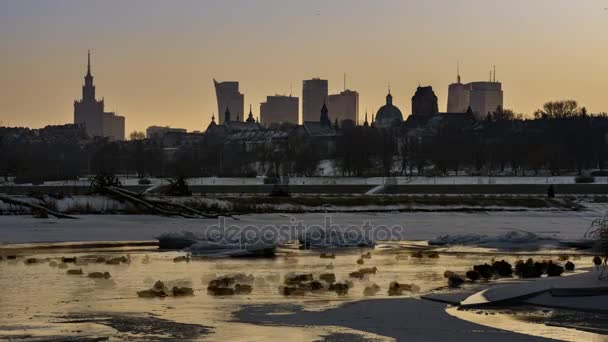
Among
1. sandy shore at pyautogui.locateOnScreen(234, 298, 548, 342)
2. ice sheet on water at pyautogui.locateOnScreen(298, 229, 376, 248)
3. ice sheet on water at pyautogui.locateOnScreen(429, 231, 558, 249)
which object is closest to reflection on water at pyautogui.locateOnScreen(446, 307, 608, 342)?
sandy shore at pyautogui.locateOnScreen(234, 298, 548, 342)

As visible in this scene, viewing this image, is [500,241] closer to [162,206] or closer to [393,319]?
[393,319]

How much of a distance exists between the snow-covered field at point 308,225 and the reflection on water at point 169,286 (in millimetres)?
7082

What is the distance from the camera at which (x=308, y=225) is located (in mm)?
44969

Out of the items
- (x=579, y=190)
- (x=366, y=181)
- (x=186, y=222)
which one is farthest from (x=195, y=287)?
(x=366, y=181)

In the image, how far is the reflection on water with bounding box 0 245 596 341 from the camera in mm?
15141

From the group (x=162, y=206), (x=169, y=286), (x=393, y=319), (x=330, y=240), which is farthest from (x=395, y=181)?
(x=393, y=319)

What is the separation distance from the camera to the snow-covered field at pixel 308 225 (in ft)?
120

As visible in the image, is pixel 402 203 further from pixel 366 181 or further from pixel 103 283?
pixel 366 181

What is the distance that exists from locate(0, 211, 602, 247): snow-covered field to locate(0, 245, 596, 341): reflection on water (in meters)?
7.08

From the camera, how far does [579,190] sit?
331ft

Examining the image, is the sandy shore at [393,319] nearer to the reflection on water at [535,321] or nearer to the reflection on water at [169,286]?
the reflection on water at [535,321]

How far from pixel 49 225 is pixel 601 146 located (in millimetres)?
135162

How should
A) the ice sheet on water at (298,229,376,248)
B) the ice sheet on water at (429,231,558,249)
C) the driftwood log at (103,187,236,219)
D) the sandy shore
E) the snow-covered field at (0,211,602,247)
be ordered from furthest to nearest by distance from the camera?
1. the driftwood log at (103,187,236,219)
2. the snow-covered field at (0,211,602,247)
3. the ice sheet on water at (429,231,558,249)
4. the ice sheet on water at (298,229,376,248)
5. the sandy shore

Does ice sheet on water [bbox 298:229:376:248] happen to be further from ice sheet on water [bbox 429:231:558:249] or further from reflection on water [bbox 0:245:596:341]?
ice sheet on water [bbox 429:231:558:249]
